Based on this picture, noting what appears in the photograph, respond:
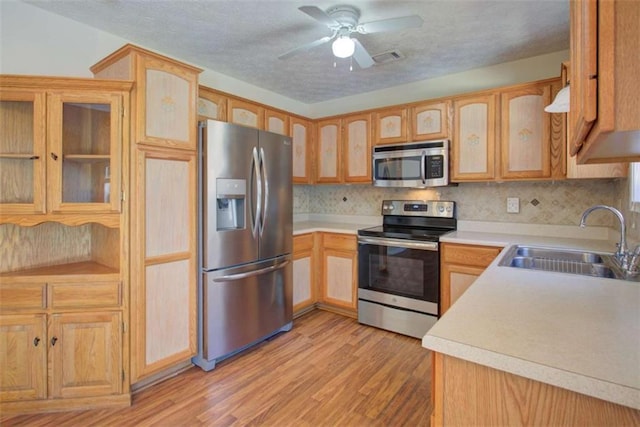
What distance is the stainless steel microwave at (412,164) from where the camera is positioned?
2938mm

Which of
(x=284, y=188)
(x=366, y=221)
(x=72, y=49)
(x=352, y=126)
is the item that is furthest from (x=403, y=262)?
(x=72, y=49)

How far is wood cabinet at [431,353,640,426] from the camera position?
0.71 m

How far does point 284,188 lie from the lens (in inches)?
114

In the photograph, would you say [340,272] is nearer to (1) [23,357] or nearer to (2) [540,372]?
(1) [23,357]

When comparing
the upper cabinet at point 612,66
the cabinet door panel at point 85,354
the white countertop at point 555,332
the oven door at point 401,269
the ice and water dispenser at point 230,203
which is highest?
the upper cabinet at point 612,66

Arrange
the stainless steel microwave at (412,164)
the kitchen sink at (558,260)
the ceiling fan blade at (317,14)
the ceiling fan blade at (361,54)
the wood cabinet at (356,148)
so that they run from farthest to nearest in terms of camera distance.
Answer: the wood cabinet at (356,148) → the stainless steel microwave at (412,164) → the ceiling fan blade at (361,54) → the kitchen sink at (558,260) → the ceiling fan blade at (317,14)

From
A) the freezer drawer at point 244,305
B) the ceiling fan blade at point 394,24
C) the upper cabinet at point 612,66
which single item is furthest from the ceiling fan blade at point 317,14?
the freezer drawer at point 244,305

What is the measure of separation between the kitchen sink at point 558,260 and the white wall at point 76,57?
1627 mm

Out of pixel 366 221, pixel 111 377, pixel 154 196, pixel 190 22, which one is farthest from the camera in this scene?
pixel 366 221

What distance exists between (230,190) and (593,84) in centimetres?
220

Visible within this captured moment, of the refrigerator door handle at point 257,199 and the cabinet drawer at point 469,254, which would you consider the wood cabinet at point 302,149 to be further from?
the cabinet drawer at point 469,254

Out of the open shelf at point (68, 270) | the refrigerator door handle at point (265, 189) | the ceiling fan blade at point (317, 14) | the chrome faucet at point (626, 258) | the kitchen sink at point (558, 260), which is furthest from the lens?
the refrigerator door handle at point (265, 189)

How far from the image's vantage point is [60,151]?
192 centimetres

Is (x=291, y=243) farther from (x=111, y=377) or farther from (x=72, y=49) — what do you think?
(x=72, y=49)
